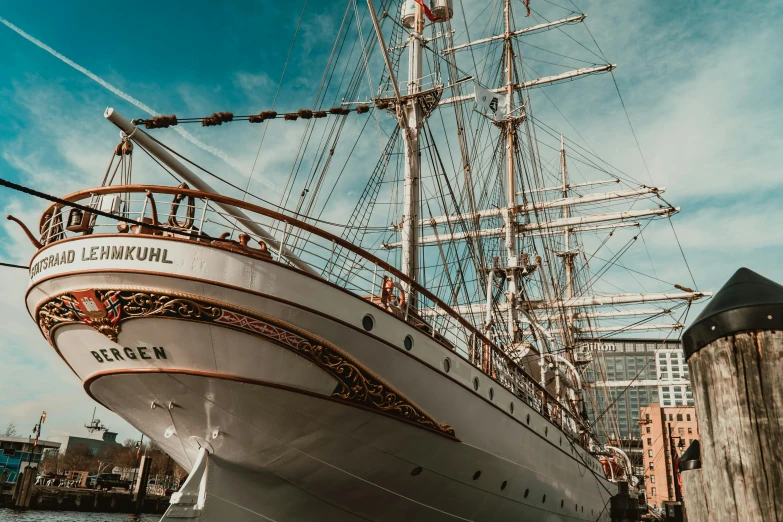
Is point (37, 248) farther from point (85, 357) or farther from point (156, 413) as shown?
point (156, 413)

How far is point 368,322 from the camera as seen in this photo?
7.64 metres

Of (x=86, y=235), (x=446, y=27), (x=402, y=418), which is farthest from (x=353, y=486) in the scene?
(x=446, y=27)

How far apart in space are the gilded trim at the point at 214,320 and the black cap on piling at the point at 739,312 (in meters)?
5.09

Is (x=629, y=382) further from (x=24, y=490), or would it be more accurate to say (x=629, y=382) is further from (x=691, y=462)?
(x=691, y=462)

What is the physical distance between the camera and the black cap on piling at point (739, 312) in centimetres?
224

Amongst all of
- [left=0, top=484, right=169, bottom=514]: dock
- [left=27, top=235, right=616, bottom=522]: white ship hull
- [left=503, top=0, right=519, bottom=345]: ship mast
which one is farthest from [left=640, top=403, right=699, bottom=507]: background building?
[left=27, top=235, right=616, bottom=522]: white ship hull

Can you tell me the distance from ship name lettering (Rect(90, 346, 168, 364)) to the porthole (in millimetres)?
2354

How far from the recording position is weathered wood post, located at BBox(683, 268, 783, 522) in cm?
218

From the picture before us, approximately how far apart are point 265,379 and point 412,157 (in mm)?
8416

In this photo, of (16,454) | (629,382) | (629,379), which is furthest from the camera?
(629,379)

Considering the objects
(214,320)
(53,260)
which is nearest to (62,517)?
(53,260)

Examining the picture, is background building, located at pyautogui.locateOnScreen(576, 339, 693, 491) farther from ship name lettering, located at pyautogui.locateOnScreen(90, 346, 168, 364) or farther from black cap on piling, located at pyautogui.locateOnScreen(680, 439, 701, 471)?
black cap on piling, located at pyautogui.locateOnScreen(680, 439, 701, 471)

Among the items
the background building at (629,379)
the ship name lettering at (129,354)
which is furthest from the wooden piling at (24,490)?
the background building at (629,379)

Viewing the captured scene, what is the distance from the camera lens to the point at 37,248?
307 inches
